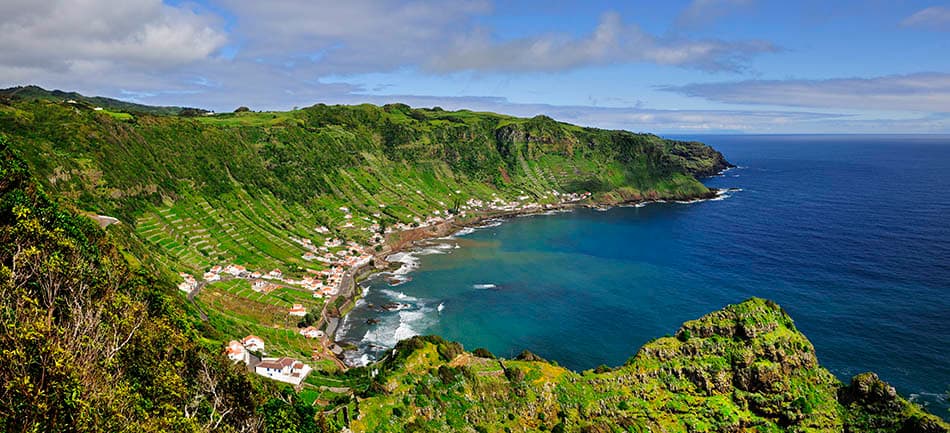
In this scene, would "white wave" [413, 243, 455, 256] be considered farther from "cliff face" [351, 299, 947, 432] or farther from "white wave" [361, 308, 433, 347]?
"cliff face" [351, 299, 947, 432]

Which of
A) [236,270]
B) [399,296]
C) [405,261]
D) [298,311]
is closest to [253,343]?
[298,311]

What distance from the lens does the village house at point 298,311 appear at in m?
89.9

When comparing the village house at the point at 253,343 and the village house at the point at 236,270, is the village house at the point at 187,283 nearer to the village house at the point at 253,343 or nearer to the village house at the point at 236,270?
the village house at the point at 236,270

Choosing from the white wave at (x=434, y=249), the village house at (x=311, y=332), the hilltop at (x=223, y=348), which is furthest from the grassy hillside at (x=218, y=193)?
the white wave at (x=434, y=249)

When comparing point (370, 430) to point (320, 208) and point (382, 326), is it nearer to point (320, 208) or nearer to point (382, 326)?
point (382, 326)

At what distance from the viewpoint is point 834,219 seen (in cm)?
15675

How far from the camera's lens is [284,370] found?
6638 centimetres

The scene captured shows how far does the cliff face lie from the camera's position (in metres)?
41.7

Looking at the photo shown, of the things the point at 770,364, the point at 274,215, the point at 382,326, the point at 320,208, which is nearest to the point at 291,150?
the point at 320,208

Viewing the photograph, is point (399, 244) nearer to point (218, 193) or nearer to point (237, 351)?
point (218, 193)

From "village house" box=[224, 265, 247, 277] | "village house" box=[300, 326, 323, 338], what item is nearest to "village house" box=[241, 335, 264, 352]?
"village house" box=[300, 326, 323, 338]

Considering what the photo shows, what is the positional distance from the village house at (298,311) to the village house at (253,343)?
49.7 feet

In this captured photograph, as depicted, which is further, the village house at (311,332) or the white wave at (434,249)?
the white wave at (434,249)

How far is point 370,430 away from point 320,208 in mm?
Answer: 127540
